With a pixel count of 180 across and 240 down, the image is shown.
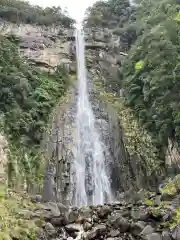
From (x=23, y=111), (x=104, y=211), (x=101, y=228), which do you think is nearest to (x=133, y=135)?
(x=23, y=111)

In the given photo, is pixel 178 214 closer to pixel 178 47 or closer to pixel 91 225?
pixel 91 225

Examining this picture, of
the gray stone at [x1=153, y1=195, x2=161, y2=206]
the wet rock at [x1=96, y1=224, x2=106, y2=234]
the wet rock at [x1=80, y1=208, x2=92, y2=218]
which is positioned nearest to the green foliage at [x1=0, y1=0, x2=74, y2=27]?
the wet rock at [x1=80, y1=208, x2=92, y2=218]

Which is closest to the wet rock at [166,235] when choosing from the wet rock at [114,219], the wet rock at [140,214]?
the wet rock at [140,214]

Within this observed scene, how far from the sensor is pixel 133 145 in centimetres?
1909

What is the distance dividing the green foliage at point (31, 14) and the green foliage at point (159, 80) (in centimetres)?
935

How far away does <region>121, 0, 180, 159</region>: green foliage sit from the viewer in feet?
55.4

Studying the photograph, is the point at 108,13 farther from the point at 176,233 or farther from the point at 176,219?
the point at 176,233

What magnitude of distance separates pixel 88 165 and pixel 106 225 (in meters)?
7.17

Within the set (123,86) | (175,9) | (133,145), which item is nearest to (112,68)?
(123,86)

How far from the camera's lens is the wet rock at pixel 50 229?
34.1ft

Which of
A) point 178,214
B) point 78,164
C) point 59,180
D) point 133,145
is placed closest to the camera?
point 178,214

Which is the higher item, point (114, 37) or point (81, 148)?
point (114, 37)

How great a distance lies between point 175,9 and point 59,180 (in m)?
12.2

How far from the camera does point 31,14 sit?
29.1 m
